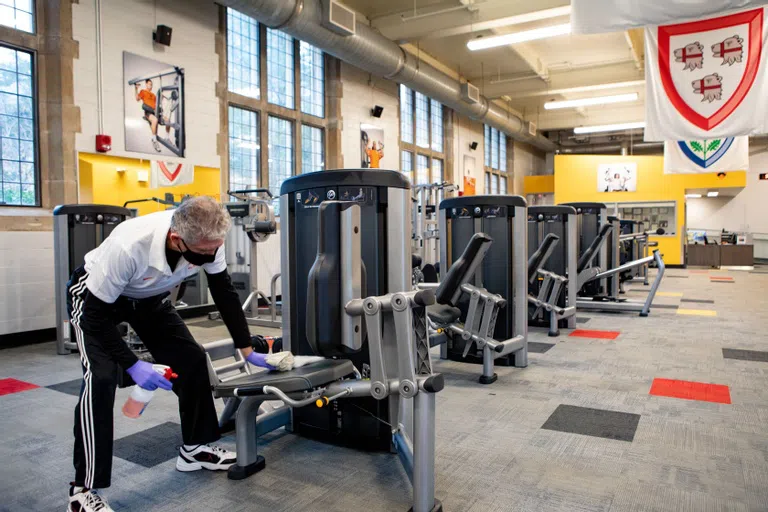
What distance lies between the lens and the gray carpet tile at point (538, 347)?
4.66m

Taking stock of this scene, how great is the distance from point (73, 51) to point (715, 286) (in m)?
10.6

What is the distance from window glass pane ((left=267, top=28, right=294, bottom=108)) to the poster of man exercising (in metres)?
1.89

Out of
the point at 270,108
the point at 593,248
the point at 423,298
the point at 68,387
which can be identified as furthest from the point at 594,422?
the point at 270,108

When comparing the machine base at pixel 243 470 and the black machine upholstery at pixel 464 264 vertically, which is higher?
the black machine upholstery at pixel 464 264

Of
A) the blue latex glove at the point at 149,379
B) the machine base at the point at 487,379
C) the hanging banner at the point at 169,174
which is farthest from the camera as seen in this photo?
the hanging banner at the point at 169,174

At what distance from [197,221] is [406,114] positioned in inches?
422

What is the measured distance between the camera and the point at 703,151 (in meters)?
7.39

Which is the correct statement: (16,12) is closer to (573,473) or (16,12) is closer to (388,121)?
(573,473)

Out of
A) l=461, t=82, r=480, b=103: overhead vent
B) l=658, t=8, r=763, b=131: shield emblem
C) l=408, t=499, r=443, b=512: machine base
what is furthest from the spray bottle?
l=461, t=82, r=480, b=103: overhead vent

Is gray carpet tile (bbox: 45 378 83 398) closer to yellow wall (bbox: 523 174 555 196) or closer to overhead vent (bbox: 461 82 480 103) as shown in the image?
overhead vent (bbox: 461 82 480 103)

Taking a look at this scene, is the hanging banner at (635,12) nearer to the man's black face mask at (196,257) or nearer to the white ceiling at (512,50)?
the man's black face mask at (196,257)

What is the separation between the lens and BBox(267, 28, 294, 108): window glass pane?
8.45m

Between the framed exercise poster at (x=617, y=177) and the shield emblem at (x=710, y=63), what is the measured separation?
11070 millimetres

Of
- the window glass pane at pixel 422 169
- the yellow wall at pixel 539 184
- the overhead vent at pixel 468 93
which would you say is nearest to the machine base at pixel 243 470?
the window glass pane at pixel 422 169
